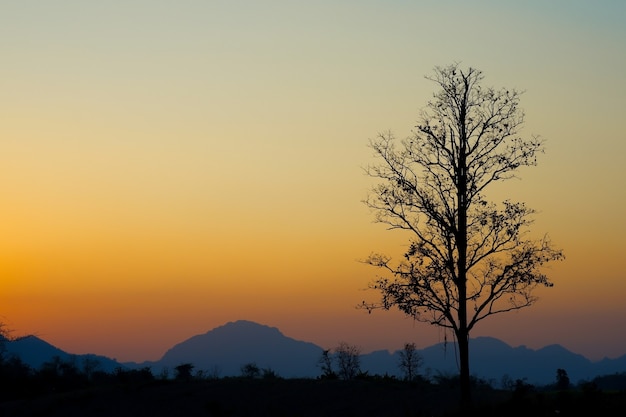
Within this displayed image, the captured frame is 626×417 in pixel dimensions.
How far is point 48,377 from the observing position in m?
56.2

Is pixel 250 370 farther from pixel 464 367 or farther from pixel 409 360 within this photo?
pixel 464 367

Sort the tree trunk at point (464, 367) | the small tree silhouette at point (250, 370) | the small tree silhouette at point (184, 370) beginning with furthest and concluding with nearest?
the small tree silhouette at point (250, 370)
the small tree silhouette at point (184, 370)
the tree trunk at point (464, 367)

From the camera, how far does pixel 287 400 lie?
131 ft

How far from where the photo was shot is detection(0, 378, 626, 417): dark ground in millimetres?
31922

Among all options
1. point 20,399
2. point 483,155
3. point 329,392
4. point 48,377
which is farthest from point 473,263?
point 48,377

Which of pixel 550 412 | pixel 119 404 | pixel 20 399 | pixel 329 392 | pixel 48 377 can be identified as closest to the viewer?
pixel 550 412

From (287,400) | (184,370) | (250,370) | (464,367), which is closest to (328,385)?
(287,400)

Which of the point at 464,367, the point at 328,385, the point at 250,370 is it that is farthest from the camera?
the point at 250,370

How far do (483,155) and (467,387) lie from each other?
30.6 ft

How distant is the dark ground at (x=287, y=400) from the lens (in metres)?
31.9

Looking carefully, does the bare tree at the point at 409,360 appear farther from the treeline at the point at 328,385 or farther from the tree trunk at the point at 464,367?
the tree trunk at the point at 464,367

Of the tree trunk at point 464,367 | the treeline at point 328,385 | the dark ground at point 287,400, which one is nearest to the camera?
the treeline at point 328,385

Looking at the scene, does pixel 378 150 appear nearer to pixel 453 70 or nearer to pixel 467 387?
pixel 453 70

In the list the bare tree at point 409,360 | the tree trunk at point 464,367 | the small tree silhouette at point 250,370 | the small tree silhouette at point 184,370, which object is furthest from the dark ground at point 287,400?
the bare tree at point 409,360
